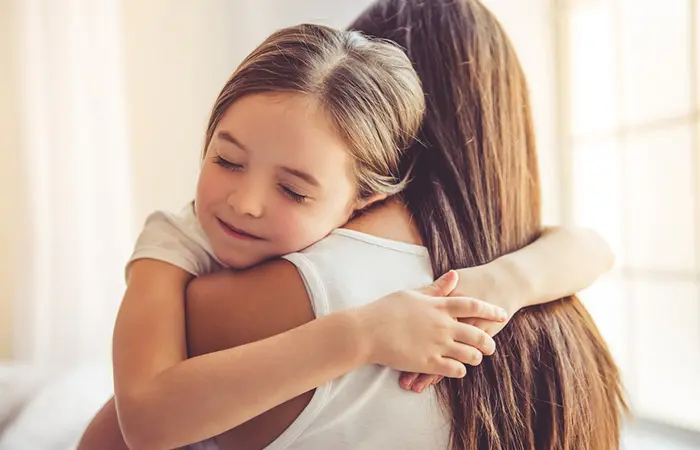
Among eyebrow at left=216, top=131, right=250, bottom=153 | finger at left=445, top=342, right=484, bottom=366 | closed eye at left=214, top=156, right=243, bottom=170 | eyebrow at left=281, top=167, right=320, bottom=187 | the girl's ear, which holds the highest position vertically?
eyebrow at left=216, top=131, right=250, bottom=153

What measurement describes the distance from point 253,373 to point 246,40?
0.56 m

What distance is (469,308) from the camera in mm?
638

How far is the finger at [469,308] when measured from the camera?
2.08 feet

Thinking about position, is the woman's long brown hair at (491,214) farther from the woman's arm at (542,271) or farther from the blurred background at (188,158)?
the blurred background at (188,158)

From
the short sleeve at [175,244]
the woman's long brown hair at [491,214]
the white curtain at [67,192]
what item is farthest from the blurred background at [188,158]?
the short sleeve at [175,244]

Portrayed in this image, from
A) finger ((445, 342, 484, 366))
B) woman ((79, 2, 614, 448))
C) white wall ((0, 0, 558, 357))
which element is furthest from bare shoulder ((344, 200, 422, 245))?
white wall ((0, 0, 558, 357))

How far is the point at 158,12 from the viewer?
1.12m

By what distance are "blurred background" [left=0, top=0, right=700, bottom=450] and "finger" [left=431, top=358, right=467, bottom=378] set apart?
54cm

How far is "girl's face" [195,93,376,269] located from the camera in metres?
0.64

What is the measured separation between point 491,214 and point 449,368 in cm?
18

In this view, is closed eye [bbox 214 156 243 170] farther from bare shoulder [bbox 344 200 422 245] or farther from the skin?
bare shoulder [bbox 344 200 422 245]

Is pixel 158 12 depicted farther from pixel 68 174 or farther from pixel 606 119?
pixel 606 119

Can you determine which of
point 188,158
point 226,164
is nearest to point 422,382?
point 226,164

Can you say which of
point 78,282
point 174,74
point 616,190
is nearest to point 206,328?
point 174,74
